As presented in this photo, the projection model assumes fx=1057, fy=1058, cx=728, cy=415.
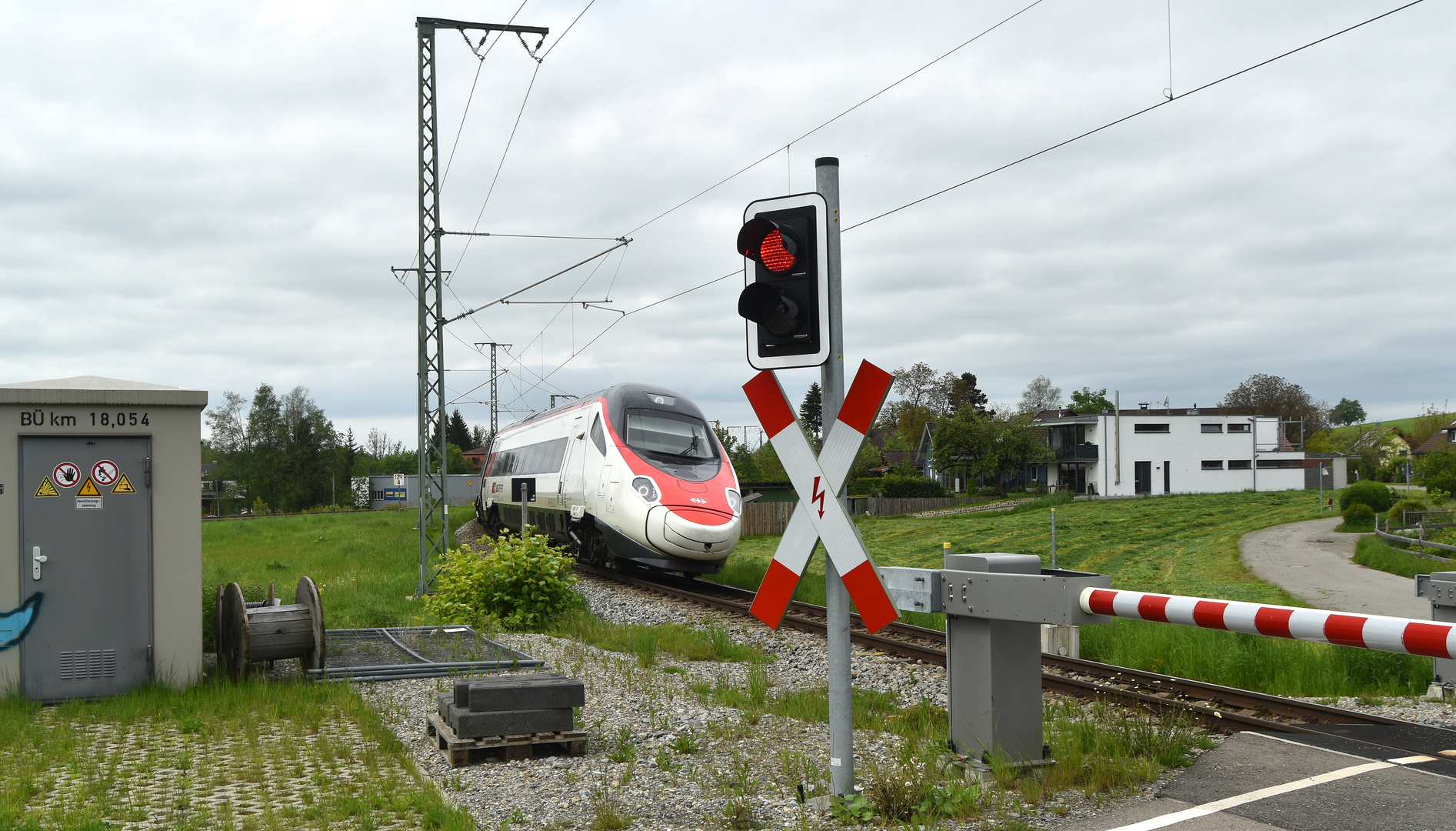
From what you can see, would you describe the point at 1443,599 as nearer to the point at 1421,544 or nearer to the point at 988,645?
the point at 988,645

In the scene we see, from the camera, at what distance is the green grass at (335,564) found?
15242 mm

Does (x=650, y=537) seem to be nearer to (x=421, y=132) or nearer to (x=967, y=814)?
(x=421, y=132)

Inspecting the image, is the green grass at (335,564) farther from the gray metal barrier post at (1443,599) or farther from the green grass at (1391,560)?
the green grass at (1391,560)

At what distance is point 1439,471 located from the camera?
37.0 m

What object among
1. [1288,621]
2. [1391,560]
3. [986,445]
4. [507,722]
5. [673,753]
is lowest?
[1391,560]

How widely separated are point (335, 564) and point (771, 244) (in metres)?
23.4

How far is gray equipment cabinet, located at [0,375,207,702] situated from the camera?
8211mm

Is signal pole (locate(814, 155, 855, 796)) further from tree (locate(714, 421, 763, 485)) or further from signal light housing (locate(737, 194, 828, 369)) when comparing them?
tree (locate(714, 421, 763, 485))

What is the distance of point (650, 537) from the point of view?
16.8 meters

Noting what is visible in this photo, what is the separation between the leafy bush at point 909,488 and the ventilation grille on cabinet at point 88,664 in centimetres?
5781

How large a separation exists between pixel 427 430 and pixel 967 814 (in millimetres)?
15083

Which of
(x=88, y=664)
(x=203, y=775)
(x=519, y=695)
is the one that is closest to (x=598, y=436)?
(x=88, y=664)

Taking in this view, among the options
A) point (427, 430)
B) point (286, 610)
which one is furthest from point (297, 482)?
point (286, 610)

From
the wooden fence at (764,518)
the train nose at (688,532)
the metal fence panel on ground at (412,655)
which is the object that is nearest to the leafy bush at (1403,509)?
the wooden fence at (764,518)
